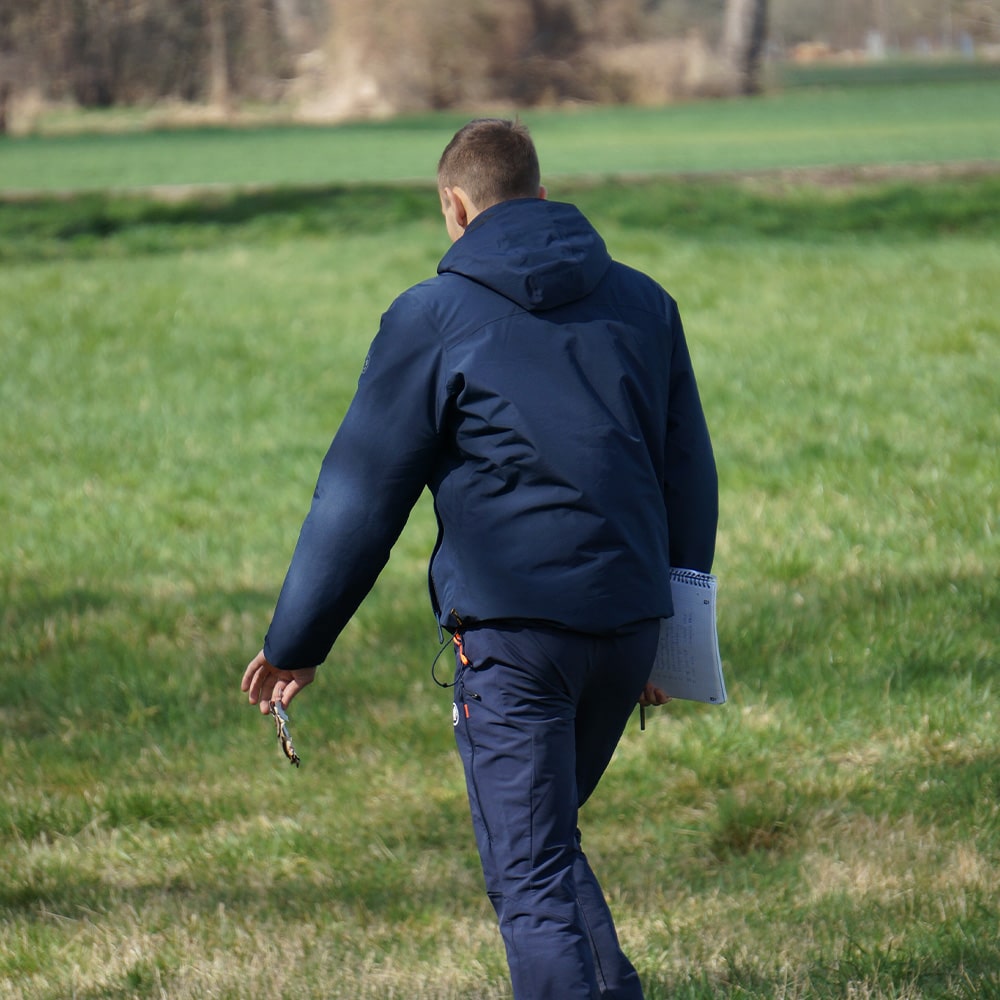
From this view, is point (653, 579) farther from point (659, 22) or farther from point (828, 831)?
point (659, 22)

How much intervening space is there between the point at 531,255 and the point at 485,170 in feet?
0.77

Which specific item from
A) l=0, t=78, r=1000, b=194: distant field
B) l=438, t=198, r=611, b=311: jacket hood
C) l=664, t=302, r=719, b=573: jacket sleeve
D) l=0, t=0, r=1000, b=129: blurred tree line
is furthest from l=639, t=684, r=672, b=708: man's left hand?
l=0, t=0, r=1000, b=129: blurred tree line

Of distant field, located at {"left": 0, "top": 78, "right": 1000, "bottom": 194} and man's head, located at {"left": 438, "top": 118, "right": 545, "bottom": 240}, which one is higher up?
man's head, located at {"left": 438, "top": 118, "right": 545, "bottom": 240}

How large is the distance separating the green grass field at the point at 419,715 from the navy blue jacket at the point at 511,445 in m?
1.03

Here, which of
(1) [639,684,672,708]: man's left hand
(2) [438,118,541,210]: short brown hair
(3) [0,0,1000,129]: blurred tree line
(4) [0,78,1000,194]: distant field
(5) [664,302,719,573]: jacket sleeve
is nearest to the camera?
(2) [438,118,541,210]: short brown hair

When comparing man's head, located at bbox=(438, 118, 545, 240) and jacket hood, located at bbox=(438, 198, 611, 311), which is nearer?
jacket hood, located at bbox=(438, 198, 611, 311)

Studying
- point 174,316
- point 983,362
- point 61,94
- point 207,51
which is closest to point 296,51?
point 207,51

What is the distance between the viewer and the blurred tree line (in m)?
33.2

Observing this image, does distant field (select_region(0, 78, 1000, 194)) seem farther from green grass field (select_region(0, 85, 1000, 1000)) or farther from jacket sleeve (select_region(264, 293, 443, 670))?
jacket sleeve (select_region(264, 293, 443, 670))

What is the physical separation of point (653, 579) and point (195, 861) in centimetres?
187

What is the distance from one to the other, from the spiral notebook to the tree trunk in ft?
113

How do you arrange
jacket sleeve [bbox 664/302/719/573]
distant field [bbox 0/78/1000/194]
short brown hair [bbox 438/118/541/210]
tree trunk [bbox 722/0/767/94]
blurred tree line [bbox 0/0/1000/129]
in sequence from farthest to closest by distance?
1. tree trunk [bbox 722/0/767/94]
2. blurred tree line [bbox 0/0/1000/129]
3. distant field [bbox 0/78/1000/194]
4. jacket sleeve [bbox 664/302/719/573]
5. short brown hair [bbox 438/118/541/210]

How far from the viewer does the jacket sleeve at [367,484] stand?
2555 mm

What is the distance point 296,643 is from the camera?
2.68 m
